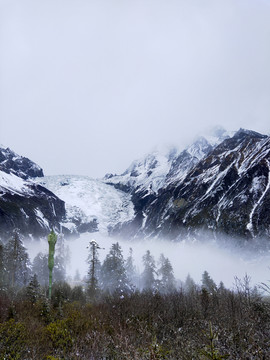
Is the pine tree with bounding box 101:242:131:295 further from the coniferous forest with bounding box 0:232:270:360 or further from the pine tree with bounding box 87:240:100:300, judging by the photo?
the coniferous forest with bounding box 0:232:270:360

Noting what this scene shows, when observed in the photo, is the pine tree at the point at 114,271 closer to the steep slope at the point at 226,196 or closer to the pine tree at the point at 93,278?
the pine tree at the point at 93,278

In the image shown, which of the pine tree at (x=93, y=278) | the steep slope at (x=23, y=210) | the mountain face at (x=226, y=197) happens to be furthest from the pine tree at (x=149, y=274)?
the steep slope at (x=23, y=210)

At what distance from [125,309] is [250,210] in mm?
106756

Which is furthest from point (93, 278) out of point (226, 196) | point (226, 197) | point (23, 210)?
point (23, 210)

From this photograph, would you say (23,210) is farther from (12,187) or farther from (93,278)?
(93,278)

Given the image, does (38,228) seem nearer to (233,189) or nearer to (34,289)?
(233,189)

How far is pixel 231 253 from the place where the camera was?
111 meters

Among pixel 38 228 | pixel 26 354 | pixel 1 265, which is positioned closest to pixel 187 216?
pixel 38 228

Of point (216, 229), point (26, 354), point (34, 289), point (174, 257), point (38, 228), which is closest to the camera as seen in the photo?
point (26, 354)

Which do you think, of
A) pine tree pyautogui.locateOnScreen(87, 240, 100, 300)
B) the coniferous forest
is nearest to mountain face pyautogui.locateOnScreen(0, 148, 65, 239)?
pine tree pyautogui.locateOnScreen(87, 240, 100, 300)

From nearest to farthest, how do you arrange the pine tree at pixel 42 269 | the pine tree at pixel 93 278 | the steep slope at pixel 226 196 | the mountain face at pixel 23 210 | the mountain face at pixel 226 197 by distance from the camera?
the pine tree at pixel 93 278 → the pine tree at pixel 42 269 → the mountain face at pixel 226 197 → the steep slope at pixel 226 196 → the mountain face at pixel 23 210

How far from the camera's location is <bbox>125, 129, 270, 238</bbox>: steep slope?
110812 mm

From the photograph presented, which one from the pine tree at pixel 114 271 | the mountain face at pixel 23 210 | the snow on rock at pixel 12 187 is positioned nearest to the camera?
the pine tree at pixel 114 271

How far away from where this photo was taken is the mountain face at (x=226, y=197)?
363ft
